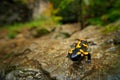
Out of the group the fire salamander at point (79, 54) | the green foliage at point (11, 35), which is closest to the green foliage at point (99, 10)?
the green foliage at point (11, 35)

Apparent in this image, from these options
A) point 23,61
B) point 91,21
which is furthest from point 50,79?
point 91,21

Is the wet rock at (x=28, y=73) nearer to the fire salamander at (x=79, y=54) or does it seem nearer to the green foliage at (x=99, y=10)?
the fire salamander at (x=79, y=54)

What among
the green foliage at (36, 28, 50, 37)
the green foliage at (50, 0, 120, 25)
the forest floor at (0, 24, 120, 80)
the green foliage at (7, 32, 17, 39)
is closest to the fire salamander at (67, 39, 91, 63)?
the forest floor at (0, 24, 120, 80)

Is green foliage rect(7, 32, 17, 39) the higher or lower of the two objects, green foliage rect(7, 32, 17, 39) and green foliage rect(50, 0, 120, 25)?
the lower

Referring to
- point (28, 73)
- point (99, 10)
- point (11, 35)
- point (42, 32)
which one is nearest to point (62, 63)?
point (28, 73)

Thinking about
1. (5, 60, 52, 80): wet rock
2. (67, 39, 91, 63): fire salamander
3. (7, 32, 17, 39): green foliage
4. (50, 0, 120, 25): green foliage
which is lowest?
(5, 60, 52, 80): wet rock

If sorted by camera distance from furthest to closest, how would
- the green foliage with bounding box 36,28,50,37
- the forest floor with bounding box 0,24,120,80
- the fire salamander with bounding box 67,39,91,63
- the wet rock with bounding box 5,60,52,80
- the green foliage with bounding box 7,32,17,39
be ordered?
the green foliage with bounding box 7,32,17,39, the green foliage with bounding box 36,28,50,37, the fire salamander with bounding box 67,39,91,63, the wet rock with bounding box 5,60,52,80, the forest floor with bounding box 0,24,120,80

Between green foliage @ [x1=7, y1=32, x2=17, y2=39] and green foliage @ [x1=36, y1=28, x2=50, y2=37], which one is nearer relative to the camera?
green foliage @ [x1=36, y1=28, x2=50, y2=37]

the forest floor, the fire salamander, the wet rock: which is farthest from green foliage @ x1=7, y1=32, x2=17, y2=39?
the fire salamander

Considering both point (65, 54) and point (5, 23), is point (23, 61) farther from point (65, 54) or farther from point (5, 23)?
point (5, 23)

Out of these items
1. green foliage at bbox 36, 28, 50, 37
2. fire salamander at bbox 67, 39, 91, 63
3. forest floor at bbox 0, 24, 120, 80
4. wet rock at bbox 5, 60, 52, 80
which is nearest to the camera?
forest floor at bbox 0, 24, 120, 80

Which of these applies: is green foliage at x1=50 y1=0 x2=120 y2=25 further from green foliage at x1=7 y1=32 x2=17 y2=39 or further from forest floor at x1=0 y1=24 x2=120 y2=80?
green foliage at x1=7 y1=32 x2=17 y2=39

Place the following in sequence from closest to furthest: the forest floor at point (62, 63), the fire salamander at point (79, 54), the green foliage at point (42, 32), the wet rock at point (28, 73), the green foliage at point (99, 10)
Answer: the forest floor at point (62, 63)
the wet rock at point (28, 73)
the fire salamander at point (79, 54)
the green foliage at point (99, 10)
the green foliage at point (42, 32)
